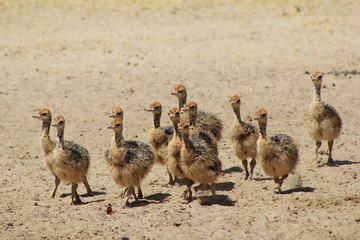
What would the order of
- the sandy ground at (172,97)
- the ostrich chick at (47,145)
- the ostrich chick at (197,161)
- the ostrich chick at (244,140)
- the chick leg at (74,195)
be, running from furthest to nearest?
the ostrich chick at (244,140)
the ostrich chick at (47,145)
the chick leg at (74,195)
the ostrich chick at (197,161)
the sandy ground at (172,97)

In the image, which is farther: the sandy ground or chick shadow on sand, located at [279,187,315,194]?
chick shadow on sand, located at [279,187,315,194]

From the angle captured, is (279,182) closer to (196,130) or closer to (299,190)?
(299,190)

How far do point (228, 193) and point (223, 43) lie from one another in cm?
946

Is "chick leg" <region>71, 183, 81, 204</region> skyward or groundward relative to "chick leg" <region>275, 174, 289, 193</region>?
groundward

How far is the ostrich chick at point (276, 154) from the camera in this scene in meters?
11.8

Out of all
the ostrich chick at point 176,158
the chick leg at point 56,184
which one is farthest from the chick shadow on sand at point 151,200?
the chick leg at point 56,184

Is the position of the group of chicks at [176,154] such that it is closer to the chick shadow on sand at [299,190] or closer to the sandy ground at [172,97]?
the chick shadow on sand at [299,190]

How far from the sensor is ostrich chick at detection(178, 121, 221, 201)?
11523 mm

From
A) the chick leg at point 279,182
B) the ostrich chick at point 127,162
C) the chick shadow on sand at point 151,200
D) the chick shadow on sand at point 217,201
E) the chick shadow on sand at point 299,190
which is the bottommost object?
the chick shadow on sand at point 151,200

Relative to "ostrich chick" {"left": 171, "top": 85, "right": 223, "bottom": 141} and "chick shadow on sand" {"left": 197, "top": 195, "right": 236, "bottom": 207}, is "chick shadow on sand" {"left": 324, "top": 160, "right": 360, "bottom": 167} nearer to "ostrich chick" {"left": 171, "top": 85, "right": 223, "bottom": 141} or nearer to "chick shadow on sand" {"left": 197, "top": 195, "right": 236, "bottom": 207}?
"ostrich chick" {"left": 171, "top": 85, "right": 223, "bottom": 141}

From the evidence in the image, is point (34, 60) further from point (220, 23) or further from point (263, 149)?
point (263, 149)

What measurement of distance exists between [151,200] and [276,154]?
77.4 inches

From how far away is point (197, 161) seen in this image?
37.8 ft

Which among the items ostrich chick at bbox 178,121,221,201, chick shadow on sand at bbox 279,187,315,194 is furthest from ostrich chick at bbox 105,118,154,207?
chick shadow on sand at bbox 279,187,315,194
